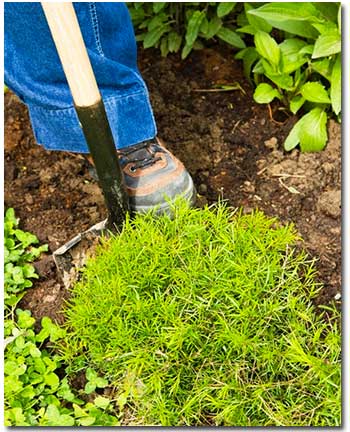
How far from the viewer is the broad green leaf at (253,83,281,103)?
2930 millimetres

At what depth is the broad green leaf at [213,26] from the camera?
3.09m

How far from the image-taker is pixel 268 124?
3.02 metres

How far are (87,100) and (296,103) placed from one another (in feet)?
3.08

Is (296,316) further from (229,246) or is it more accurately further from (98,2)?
(98,2)

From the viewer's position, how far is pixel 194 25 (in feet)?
10.1

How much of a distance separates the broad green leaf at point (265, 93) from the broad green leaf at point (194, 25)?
1.01 ft

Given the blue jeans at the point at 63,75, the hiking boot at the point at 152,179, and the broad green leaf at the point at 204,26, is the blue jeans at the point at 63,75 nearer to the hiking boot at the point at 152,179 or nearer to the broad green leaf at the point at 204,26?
the hiking boot at the point at 152,179

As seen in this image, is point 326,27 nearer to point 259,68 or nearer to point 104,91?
point 259,68

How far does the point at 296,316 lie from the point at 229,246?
0.26 m

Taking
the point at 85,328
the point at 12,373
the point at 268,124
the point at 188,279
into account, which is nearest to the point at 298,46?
the point at 268,124

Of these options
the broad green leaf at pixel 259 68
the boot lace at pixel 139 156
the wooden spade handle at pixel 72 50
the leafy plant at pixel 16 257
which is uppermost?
the wooden spade handle at pixel 72 50

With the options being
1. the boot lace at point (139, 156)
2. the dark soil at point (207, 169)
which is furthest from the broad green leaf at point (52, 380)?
the boot lace at point (139, 156)

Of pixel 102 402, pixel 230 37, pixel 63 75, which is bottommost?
pixel 102 402

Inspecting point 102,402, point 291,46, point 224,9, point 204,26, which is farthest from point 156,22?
point 102,402
